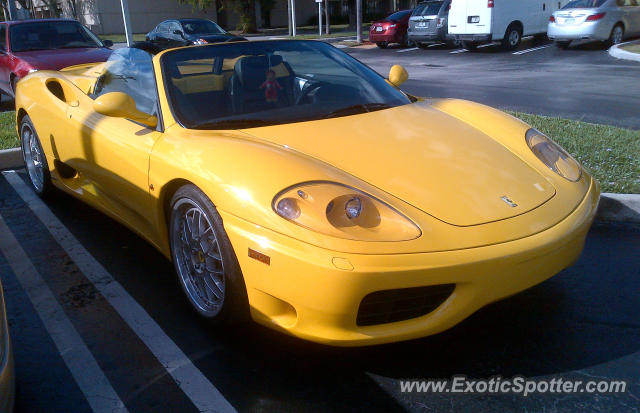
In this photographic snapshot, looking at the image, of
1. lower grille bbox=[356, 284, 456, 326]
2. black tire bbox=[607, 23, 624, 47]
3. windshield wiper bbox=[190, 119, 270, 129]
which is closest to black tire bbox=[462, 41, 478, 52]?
black tire bbox=[607, 23, 624, 47]

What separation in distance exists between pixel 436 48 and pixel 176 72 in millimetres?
18713

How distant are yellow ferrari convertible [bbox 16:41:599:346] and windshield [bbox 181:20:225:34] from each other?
15.9 m

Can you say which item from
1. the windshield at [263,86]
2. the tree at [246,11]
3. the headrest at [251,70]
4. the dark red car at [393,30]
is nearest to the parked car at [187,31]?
the dark red car at [393,30]

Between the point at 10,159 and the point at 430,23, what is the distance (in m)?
16.1

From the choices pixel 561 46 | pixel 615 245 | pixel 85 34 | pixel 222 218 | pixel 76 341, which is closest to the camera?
pixel 222 218

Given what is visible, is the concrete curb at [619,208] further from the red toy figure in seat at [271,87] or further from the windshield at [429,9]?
the windshield at [429,9]

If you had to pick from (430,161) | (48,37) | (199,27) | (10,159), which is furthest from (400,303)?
(199,27)

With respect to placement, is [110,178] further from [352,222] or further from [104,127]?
[352,222]

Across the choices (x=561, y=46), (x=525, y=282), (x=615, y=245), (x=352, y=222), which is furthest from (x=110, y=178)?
(x=561, y=46)

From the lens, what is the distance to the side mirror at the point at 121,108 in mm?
3318

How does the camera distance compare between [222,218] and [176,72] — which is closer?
[222,218]

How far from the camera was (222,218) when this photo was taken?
2.67m

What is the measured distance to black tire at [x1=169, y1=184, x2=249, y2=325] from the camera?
2.66 m

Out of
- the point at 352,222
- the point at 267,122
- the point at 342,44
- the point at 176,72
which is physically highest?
the point at 176,72
